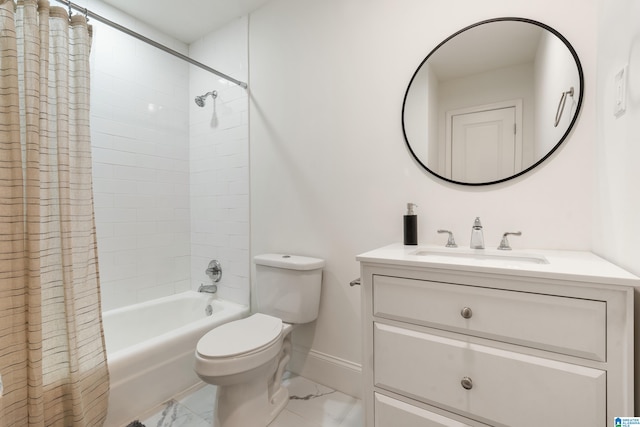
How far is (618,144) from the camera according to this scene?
930 millimetres

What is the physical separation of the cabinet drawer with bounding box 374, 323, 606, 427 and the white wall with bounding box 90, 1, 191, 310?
6.14 feet

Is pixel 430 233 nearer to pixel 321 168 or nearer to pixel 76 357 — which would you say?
pixel 321 168

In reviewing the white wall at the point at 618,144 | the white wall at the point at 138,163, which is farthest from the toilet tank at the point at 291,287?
the white wall at the point at 618,144

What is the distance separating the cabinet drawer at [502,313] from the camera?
0.79 metres

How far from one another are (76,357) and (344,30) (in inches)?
81.4

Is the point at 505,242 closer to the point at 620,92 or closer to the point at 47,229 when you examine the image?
the point at 620,92

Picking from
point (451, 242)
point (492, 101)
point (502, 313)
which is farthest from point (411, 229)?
point (492, 101)

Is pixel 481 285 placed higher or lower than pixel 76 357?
higher

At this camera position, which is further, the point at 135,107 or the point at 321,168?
the point at 135,107

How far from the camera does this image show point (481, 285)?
3.01ft

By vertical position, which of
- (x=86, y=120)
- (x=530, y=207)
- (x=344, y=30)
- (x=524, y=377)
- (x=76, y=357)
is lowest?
(x=76, y=357)

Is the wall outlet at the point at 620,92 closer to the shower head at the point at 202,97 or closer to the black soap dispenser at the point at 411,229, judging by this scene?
the black soap dispenser at the point at 411,229

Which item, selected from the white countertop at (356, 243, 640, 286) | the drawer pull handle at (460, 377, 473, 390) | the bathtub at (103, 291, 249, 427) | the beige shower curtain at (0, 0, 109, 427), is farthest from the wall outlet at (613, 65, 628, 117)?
the bathtub at (103, 291, 249, 427)

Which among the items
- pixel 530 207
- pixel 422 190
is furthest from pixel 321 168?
pixel 530 207
